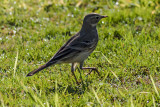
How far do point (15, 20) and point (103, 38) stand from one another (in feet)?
9.41

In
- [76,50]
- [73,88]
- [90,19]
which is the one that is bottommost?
[73,88]

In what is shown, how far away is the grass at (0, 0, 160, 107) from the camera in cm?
571

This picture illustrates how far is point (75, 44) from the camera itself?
20.8 ft

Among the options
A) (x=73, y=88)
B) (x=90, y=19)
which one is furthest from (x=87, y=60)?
(x=73, y=88)

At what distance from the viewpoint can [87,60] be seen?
295 inches

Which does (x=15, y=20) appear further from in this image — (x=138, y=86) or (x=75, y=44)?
(x=138, y=86)

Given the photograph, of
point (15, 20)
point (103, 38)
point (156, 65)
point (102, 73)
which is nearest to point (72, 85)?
point (102, 73)

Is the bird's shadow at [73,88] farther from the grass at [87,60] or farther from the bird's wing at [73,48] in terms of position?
the bird's wing at [73,48]

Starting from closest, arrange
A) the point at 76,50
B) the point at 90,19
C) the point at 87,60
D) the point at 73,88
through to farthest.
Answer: the point at 73,88, the point at 76,50, the point at 90,19, the point at 87,60

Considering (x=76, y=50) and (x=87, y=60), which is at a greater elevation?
(x=76, y=50)

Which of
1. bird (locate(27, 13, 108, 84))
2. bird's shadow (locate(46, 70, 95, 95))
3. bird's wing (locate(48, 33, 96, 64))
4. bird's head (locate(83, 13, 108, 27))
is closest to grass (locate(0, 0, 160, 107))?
bird's shadow (locate(46, 70, 95, 95))

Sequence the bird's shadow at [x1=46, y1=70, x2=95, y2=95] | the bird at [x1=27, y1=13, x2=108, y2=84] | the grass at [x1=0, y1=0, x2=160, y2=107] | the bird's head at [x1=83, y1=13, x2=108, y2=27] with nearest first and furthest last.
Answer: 1. the grass at [x1=0, y1=0, x2=160, y2=107]
2. the bird's shadow at [x1=46, y1=70, x2=95, y2=95]
3. the bird at [x1=27, y1=13, x2=108, y2=84]
4. the bird's head at [x1=83, y1=13, x2=108, y2=27]

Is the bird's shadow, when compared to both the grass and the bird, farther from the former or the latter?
the bird

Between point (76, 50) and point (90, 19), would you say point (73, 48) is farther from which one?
point (90, 19)
